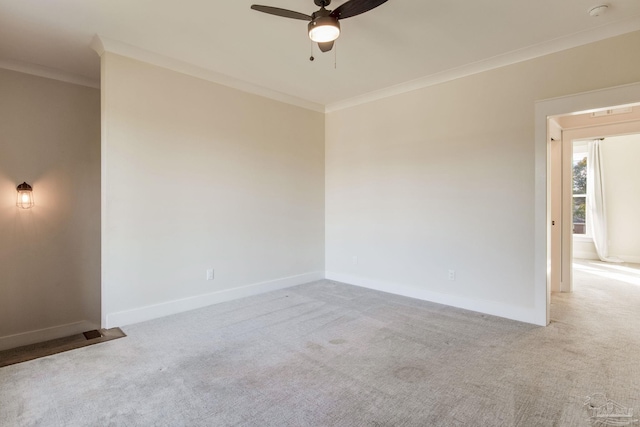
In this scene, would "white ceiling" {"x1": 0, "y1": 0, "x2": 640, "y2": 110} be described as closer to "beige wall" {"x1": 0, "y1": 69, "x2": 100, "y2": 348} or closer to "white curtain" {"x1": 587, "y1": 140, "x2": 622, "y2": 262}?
"beige wall" {"x1": 0, "y1": 69, "x2": 100, "y2": 348}

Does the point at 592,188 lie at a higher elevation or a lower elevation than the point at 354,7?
lower

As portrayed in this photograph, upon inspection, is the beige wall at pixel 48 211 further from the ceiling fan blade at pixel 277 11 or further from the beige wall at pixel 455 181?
the beige wall at pixel 455 181

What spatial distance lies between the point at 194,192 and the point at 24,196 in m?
1.87

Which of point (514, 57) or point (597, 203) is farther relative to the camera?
point (597, 203)

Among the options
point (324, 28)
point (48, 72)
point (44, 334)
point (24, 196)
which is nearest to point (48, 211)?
point (24, 196)

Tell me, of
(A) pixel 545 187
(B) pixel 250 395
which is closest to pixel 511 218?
(A) pixel 545 187

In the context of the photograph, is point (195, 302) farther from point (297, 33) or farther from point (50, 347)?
point (297, 33)

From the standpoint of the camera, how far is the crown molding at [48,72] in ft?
11.3

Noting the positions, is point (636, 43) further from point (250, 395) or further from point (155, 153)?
point (155, 153)

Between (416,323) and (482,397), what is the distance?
125cm

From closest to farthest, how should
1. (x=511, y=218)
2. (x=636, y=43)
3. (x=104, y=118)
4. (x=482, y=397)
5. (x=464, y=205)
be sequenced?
(x=482, y=397)
(x=636, y=43)
(x=104, y=118)
(x=511, y=218)
(x=464, y=205)

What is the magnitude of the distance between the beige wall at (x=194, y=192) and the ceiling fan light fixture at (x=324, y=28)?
1.98 metres

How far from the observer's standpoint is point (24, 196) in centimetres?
358

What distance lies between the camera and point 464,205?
12.2 feet
